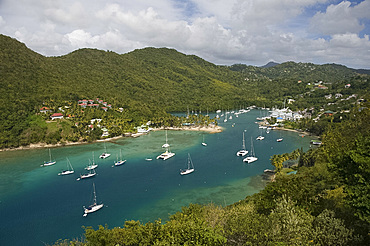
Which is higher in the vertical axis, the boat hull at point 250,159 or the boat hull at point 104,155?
the boat hull at point 104,155

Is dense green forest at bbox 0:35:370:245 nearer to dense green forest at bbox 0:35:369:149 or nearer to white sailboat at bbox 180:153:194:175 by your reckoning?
dense green forest at bbox 0:35:369:149

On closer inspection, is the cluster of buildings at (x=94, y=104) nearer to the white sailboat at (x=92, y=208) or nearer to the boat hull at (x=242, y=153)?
the boat hull at (x=242, y=153)

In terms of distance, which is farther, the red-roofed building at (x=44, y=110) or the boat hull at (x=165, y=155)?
the red-roofed building at (x=44, y=110)

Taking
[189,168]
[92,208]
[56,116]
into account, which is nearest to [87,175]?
[92,208]

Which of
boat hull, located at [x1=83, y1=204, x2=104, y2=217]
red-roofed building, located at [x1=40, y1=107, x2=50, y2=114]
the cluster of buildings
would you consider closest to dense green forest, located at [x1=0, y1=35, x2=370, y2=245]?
red-roofed building, located at [x1=40, y1=107, x2=50, y2=114]

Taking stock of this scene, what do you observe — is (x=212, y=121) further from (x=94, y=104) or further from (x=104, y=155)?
(x=104, y=155)

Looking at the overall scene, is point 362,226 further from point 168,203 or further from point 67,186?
point 67,186

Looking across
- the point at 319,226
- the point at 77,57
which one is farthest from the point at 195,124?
the point at 77,57

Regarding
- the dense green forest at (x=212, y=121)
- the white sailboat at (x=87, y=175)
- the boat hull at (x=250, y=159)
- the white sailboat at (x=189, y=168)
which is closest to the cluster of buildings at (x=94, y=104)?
the dense green forest at (x=212, y=121)
